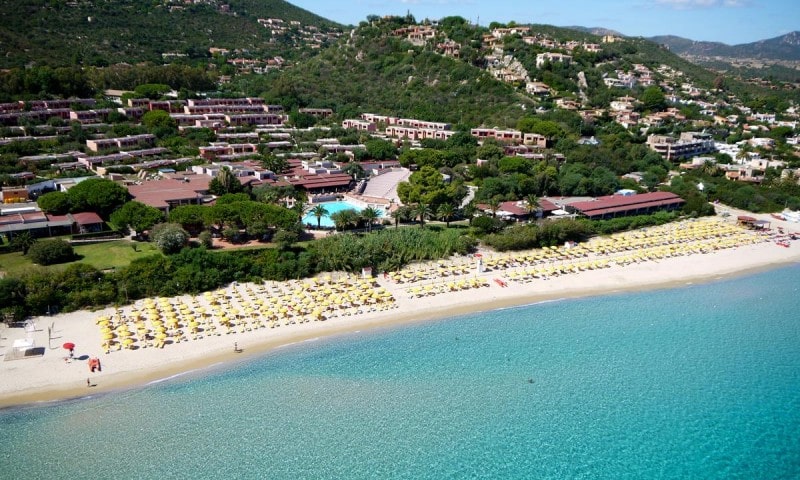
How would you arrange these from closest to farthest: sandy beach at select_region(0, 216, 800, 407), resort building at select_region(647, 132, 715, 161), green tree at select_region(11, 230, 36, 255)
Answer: sandy beach at select_region(0, 216, 800, 407) → green tree at select_region(11, 230, 36, 255) → resort building at select_region(647, 132, 715, 161)

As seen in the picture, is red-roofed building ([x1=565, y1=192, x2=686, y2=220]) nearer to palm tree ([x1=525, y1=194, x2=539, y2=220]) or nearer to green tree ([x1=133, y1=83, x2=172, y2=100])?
palm tree ([x1=525, y1=194, x2=539, y2=220])

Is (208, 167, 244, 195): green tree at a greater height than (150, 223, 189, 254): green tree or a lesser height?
greater

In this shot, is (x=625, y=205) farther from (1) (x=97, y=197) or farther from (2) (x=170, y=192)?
(1) (x=97, y=197)

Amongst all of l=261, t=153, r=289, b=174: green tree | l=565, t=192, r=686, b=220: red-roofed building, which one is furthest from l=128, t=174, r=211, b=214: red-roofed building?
l=565, t=192, r=686, b=220: red-roofed building

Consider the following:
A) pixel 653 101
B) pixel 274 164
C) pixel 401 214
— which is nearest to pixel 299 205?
pixel 401 214

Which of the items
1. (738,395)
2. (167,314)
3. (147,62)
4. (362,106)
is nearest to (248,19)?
(147,62)

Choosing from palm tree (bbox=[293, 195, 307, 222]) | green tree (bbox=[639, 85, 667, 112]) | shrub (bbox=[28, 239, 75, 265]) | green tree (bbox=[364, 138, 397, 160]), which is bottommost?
shrub (bbox=[28, 239, 75, 265])
